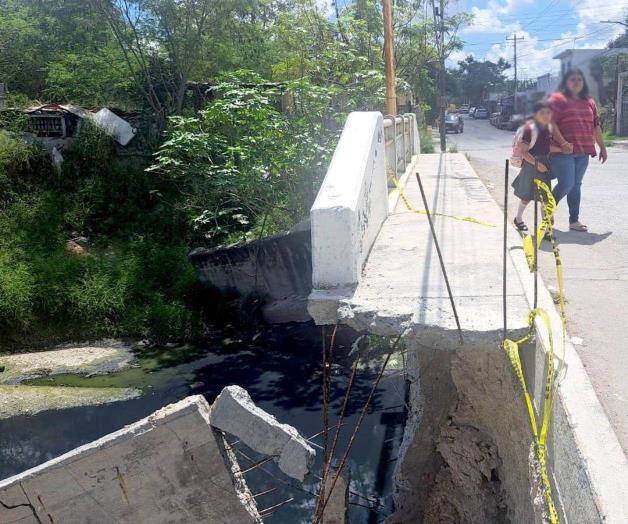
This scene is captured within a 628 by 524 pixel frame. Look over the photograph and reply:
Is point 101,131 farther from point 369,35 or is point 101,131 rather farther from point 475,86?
point 475,86

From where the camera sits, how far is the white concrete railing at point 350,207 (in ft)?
Answer: 12.9

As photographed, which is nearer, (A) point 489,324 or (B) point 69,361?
(A) point 489,324

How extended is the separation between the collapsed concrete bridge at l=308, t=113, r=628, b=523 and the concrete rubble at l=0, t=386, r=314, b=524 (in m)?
1.32

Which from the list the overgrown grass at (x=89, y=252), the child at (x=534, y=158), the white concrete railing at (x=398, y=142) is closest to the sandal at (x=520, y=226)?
the child at (x=534, y=158)

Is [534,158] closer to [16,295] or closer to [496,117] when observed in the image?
[496,117]

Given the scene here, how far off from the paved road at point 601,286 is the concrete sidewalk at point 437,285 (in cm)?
48

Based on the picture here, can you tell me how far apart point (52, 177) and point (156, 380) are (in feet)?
25.6

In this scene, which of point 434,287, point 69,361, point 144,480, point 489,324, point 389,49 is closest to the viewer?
point 489,324

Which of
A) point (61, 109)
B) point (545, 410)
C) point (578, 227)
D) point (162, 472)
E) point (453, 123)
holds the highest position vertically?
point (61, 109)

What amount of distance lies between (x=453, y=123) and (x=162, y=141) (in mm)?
21553

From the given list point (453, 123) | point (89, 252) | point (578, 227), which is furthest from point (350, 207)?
point (453, 123)

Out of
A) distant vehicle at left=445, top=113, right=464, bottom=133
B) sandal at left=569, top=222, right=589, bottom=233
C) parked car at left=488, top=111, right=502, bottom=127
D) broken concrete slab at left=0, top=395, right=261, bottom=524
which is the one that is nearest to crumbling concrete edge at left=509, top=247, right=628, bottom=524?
parked car at left=488, top=111, right=502, bottom=127

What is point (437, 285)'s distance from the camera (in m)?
4.16

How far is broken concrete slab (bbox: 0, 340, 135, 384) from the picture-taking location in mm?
10008
